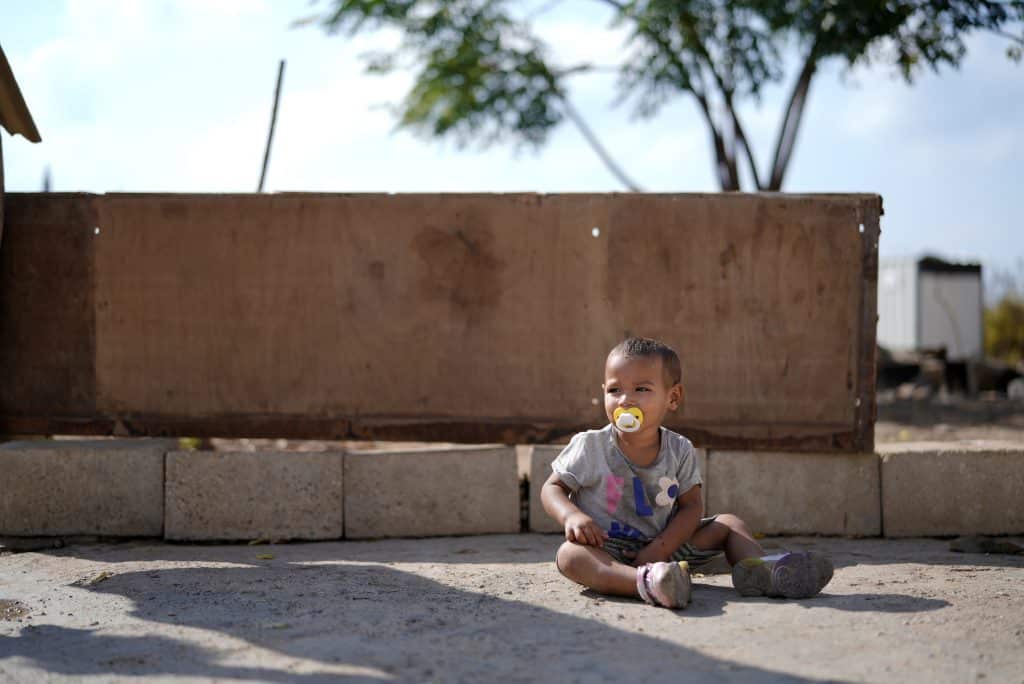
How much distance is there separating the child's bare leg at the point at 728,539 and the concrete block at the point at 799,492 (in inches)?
42.2

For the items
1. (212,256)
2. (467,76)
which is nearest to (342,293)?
Result: (212,256)

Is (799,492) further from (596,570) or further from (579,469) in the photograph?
(596,570)

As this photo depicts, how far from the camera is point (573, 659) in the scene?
2797 mm

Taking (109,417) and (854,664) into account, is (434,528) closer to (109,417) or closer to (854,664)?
(109,417)

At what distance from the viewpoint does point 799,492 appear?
502 cm

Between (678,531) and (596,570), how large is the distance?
1.24 ft

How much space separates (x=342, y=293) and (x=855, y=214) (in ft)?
8.57

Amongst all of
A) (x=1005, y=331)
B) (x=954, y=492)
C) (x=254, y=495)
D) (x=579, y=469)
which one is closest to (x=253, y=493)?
(x=254, y=495)

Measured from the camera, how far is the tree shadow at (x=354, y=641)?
2.69 meters

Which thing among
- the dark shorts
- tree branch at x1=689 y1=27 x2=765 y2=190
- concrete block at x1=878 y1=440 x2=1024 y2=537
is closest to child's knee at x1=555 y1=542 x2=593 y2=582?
the dark shorts

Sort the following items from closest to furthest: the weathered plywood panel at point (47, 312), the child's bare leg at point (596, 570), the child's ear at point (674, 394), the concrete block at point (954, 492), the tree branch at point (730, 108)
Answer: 1. the child's bare leg at point (596, 570)
2. the child's ear at point (674, 394)
3. the concrete block at point (954, 492)
4. the weathered plywood panel at point (47, 312)
5. the tree branch at point (730, 108)

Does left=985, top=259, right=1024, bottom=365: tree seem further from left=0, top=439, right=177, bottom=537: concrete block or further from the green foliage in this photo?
left=0, top=439, right=177, bottom=537: concrete block

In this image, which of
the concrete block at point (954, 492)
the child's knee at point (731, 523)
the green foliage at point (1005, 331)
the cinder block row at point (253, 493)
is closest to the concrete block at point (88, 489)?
the cinder block row at point (253, 493)

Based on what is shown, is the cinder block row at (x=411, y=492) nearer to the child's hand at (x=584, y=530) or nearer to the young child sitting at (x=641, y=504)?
the young child sitting at (x=641, y=504)
